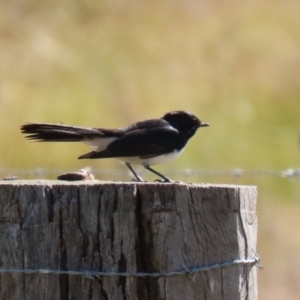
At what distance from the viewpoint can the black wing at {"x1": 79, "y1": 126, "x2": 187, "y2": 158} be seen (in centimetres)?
767

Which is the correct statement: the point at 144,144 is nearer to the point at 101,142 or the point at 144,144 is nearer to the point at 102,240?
the point at 101,142

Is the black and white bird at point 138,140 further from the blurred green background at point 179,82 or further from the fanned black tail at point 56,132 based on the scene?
the blurred green background at point 179,82

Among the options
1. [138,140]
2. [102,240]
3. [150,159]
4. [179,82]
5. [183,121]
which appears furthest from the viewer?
[179,82]

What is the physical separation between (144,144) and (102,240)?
137 inches

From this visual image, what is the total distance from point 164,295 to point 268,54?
22.7 metres

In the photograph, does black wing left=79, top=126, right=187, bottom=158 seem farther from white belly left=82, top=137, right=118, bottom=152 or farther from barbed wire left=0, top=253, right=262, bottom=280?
barbed wire left=0, top=253, right=262, bottom=280

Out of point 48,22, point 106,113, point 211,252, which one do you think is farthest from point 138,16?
point 211,252

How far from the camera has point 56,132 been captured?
6.88m

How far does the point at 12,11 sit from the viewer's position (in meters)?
28.0

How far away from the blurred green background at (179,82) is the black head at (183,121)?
4605 mm

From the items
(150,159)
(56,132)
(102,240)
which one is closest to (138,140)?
(150,159)

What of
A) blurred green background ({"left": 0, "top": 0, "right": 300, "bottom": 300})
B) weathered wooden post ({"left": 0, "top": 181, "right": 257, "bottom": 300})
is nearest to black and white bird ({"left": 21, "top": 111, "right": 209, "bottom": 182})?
weathered wooden post ({"left": 0, "top": 181, "right": 257, "bottom": 300})

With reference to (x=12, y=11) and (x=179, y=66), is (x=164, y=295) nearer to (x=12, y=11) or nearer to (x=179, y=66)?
(x=179, y=66)

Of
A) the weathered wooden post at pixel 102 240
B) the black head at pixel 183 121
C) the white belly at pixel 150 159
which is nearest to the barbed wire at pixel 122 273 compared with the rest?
the weathered wooden post at pixel 102 240
